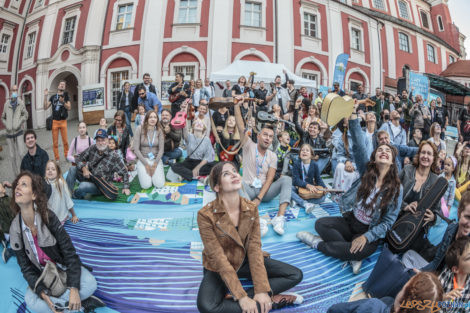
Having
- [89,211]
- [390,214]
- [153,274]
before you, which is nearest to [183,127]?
[89,211]

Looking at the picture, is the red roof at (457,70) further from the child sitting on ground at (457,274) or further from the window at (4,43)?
the window at (4,43)

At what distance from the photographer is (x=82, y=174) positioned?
13.4 feet

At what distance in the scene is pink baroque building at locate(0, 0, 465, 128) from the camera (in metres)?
3.63

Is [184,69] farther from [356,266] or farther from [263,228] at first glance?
[356,266]

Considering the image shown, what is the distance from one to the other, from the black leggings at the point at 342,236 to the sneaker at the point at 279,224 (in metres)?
0.47

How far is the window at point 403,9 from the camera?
4.41 meters

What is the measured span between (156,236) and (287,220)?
5.95 feet

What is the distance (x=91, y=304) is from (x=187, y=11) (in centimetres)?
409

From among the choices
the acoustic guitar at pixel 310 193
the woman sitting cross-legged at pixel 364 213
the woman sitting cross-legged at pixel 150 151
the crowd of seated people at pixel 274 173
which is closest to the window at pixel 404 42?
the crowd of seated people at pixel 274 173

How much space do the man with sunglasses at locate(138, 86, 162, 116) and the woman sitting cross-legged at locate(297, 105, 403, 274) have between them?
12.5ft

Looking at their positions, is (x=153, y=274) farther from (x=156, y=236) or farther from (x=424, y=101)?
(x=424, y=101)

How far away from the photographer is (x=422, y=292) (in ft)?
3.78

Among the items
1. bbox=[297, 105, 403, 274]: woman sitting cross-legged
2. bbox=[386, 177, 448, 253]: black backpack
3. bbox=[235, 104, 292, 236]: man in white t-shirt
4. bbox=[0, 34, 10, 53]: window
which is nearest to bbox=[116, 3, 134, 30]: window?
bbox=[0, 34, 10, 53]: window

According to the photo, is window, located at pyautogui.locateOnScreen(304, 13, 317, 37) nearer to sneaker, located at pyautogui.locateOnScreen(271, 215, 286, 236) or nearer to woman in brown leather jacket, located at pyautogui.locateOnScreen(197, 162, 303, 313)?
sneaker, located at pyautogui.locateOnScreen(271, 215, 286, 236)
